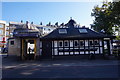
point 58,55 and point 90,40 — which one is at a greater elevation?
point 90,40

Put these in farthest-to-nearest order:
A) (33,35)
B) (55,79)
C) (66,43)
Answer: (66,43), (33,35), (55,79)

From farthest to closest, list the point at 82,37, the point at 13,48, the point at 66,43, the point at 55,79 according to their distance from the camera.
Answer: the point at 13,48, the point at 66,43, the point at 82,37, the point at 55,79

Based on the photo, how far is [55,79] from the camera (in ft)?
18.4

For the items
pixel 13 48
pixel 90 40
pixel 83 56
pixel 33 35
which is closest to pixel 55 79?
pixel 33 35

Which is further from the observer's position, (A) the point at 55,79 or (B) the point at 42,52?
(B) the point at 42,52

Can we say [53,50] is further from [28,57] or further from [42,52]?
[28,57]

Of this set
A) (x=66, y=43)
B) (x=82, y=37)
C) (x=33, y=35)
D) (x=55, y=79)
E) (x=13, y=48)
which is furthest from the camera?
(x=13, y=48)

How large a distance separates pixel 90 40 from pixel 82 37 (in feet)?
5.25

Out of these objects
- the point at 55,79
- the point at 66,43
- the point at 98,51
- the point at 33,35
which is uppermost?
the point at 33,35

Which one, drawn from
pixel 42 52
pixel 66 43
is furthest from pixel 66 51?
pixel 42 52

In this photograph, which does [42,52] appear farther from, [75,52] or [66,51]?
[75,52]

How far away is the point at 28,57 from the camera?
14445 mm

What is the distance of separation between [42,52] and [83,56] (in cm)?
591

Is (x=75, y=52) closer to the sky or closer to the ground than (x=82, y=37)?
closer to the ground
